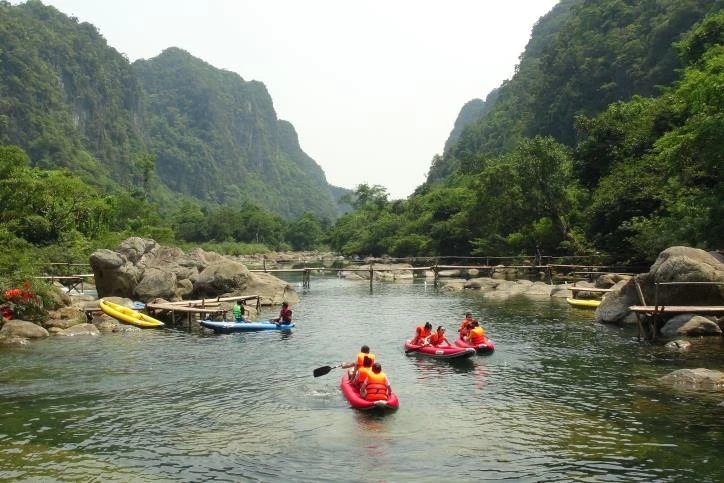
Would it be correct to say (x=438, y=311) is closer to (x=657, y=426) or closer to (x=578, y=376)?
(x=578, y=376)

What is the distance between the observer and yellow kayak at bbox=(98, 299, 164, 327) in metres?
29.3

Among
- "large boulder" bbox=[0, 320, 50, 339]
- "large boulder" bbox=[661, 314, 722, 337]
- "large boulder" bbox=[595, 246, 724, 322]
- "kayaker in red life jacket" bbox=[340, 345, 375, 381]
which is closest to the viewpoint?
"kayaker in red life jacket" bbox=[340, 345, 375, 381]

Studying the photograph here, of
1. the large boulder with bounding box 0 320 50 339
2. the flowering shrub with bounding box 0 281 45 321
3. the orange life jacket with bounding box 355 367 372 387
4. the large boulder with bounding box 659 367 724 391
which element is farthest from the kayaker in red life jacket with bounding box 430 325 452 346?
the flowering shrub with bounding box 0 281 45 321

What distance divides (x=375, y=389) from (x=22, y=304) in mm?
18353

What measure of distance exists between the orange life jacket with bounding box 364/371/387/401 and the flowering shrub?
17.7 meters

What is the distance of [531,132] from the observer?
102m

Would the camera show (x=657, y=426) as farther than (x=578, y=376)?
No

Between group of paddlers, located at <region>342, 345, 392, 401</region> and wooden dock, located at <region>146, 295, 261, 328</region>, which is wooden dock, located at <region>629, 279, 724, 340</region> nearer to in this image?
group of paddlers, located at <region>342, 345, 392, 401</region>

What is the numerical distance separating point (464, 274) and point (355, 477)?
164 feet

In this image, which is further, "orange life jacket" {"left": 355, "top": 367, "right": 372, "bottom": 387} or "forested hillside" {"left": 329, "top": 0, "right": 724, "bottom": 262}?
"forested hillside" {"left": 329, "top": 0, "right": 724, "bottom": 262}

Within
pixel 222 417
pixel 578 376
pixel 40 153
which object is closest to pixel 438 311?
pixel 578 376

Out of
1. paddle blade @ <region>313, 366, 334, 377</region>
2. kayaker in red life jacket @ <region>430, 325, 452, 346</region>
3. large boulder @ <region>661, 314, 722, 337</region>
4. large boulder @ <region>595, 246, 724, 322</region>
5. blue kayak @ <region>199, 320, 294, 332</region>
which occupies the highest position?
large boulder @ <region>595, 246, 724, 322</region>

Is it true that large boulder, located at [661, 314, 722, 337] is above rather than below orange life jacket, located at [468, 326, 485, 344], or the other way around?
above

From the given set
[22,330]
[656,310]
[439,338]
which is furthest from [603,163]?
[22,330]
